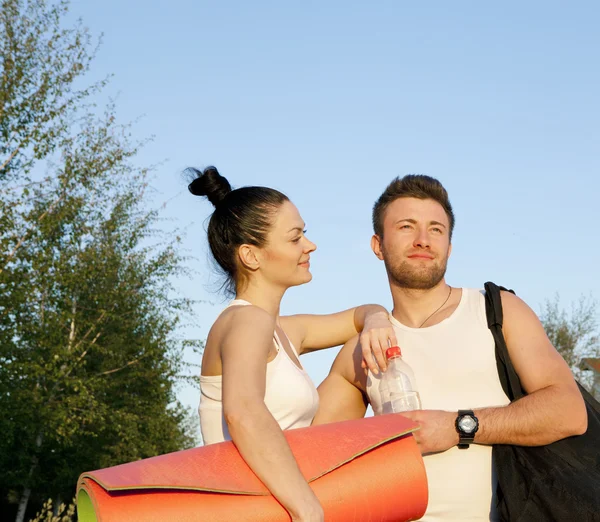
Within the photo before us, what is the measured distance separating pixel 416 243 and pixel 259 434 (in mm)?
2077

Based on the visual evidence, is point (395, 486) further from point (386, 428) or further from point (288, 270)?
point (288, 270)

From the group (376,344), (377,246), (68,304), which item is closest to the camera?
(376,344)

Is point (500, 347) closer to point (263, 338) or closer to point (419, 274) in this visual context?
point (419, 274)

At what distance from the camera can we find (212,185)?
169 inches

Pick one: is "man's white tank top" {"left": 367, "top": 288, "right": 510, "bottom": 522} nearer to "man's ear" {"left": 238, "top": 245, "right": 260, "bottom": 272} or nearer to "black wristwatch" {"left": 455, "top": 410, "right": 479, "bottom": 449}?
"black wristwatch" {"left": 455, "top": 410, "right": 479, "bottom": 449}

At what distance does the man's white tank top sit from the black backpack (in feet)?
0.45

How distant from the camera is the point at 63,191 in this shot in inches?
817

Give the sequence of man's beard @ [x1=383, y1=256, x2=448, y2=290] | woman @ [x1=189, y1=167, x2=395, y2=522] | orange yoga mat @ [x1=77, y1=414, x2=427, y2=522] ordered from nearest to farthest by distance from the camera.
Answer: orange yoga mat @ [x1=77, y1=414, x2=427, y2=522] < woman @ [x1=189, y1=167, x2=395, y2=522] < man's beard @ [x1=383, y1=256, x2=448, y2=290]

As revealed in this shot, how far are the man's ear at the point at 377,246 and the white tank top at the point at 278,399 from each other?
1.62m

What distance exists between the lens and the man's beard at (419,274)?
4.85 metres

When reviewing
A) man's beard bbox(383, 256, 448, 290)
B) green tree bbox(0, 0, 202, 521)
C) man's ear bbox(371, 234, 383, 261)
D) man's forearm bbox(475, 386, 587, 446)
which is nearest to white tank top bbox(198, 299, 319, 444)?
man's forearm bbox(475, 386, 587, 446)

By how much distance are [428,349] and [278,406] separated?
4.16 ft

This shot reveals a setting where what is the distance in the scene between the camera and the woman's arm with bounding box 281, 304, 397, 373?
424 centimetres

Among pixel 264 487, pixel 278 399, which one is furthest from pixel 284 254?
pixel 264 487
